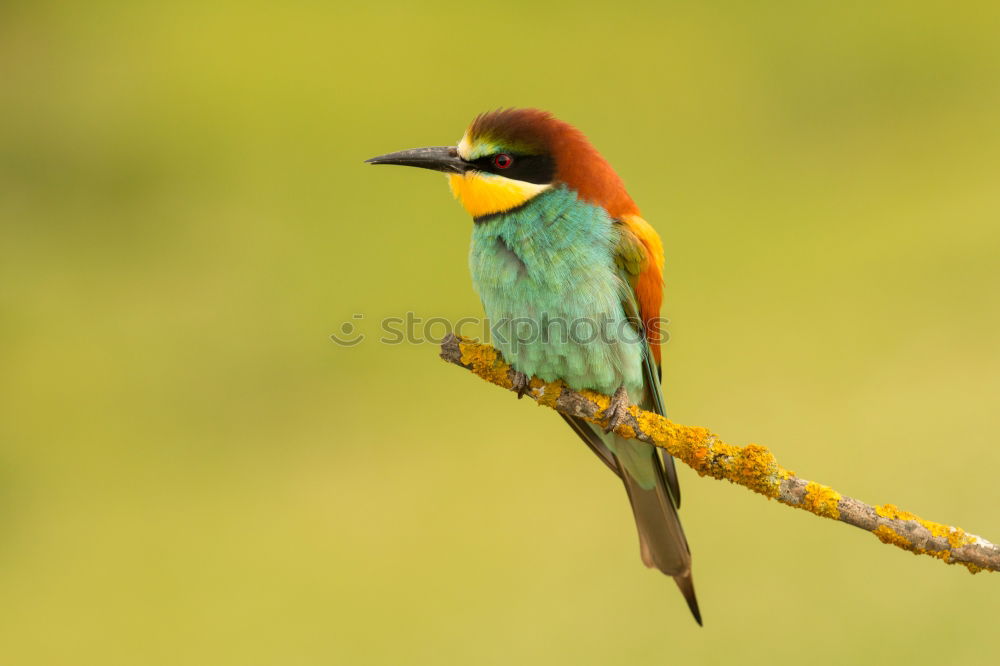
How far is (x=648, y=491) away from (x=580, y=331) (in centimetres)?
44

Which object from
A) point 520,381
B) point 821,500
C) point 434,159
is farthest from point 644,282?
point 821,500

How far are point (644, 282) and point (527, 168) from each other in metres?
0.31

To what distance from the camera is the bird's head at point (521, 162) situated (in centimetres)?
172

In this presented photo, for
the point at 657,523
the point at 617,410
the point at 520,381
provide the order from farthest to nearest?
the point at 657,523 < the point at 520,381 < the point at 617,410

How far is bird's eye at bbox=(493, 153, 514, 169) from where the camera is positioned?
1729 millimetres

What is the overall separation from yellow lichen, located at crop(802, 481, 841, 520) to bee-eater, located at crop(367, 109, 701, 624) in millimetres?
440

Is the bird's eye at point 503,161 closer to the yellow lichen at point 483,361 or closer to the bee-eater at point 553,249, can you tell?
the bee-eater at point 553,249

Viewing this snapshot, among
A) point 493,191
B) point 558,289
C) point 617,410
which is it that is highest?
point 493,191

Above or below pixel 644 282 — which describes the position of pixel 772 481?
below

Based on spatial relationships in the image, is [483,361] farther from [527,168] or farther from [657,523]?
[657,523]

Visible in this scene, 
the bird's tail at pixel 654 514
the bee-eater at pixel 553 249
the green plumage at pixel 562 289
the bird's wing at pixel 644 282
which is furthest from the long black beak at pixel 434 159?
the bird's tail at pixel 654 514

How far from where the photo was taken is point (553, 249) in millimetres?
1723

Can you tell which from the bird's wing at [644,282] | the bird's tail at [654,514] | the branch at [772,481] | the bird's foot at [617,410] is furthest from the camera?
the bird's tail at [654,514]

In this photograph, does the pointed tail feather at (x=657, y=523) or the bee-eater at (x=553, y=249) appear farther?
the pointed tail feather at (x=657, y=523)
